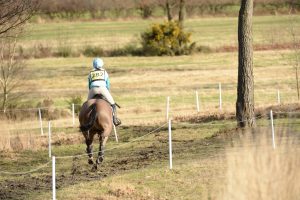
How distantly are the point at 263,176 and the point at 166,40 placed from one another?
54.5 meters

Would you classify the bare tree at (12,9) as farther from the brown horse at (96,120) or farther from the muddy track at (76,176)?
the muddy track at (76,176)

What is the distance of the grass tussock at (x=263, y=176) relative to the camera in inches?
488

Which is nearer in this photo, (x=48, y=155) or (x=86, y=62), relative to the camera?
(x=48, y=155)

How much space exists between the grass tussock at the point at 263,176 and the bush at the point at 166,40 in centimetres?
5230

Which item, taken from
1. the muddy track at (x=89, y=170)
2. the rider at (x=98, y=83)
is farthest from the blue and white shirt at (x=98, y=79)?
the muddy track at (x=89, y=170)

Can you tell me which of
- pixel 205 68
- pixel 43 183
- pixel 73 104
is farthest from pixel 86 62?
pixel 43 183

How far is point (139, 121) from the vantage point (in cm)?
3259

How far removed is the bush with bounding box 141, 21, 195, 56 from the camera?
216ft

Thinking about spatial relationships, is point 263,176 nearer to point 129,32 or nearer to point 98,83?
point 98,83

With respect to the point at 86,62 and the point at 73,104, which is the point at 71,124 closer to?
the point at 73,104

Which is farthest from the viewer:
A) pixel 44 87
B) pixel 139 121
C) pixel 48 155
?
pixel 44 87

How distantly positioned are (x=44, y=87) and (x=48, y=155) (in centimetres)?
2605

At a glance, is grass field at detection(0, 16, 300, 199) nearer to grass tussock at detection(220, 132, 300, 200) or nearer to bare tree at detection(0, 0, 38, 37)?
grass tussock at detection(220, 132, 300, 200)

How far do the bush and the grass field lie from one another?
2.43 meters
